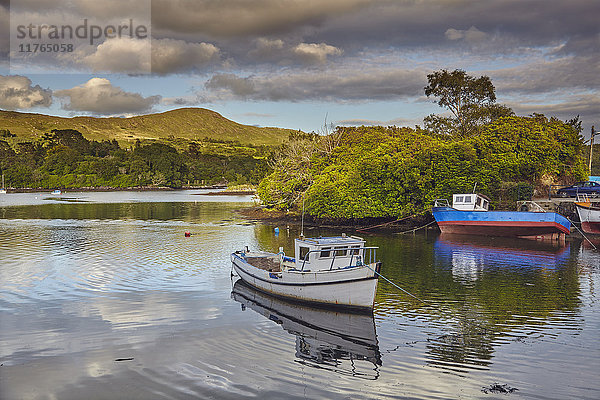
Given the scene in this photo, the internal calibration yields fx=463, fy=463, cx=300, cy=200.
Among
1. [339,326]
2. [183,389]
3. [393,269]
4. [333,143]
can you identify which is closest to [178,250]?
[393,269]

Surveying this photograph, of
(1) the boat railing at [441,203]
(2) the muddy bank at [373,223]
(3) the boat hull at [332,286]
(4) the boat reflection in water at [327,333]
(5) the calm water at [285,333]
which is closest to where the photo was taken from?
(5) the calm water at [285,333]

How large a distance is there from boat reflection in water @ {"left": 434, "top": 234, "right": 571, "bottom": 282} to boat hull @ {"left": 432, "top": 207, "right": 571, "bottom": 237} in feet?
3.28

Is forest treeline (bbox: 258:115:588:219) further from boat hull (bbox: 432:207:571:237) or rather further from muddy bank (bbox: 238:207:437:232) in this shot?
boat hull (bbox: 432:207:571:237)

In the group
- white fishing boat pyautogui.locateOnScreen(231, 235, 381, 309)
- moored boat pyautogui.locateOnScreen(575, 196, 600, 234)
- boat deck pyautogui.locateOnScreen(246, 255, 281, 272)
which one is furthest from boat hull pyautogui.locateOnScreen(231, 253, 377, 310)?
moored boat pyautogui.locateOnScreen(575, 196, 600, 234)

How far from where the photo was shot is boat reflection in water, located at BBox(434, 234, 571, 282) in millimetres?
35000

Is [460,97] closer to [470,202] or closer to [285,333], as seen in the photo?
[470,202]

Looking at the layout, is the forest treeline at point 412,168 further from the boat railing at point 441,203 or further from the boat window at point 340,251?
the boat window at point 340,251

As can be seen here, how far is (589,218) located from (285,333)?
152ft

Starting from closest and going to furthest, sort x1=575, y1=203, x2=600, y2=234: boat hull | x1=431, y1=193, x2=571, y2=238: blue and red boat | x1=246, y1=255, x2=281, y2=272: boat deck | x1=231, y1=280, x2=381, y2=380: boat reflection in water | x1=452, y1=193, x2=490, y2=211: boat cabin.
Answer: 1. x1=231, y1=280, x2=381, y2=380: boat reflection in water
2. x1=246, y1=255, x2=281, y2=272: boat deck
3. x1=431, y1=193, x2=571, y2=238: blue and red boat
4. x1=575, y1=203, x2=600, y2=234: boat hull
5. x1=452, y1=193, x2=490, y2=211: boat cabin

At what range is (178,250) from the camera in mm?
42281

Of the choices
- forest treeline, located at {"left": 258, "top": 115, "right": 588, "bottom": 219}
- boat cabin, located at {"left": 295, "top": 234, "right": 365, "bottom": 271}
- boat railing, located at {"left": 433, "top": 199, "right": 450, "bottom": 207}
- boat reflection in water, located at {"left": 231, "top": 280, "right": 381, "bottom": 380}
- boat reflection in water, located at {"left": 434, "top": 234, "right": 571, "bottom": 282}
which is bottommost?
boat reflection in water, located at {"left": 231, "top": 280, "right": 381, "bottom": 380}

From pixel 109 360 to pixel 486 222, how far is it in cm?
4440

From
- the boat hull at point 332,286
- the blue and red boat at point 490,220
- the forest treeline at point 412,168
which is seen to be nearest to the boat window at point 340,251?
Answer: the boat hull at point 332,286

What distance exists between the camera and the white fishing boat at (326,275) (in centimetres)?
2245
